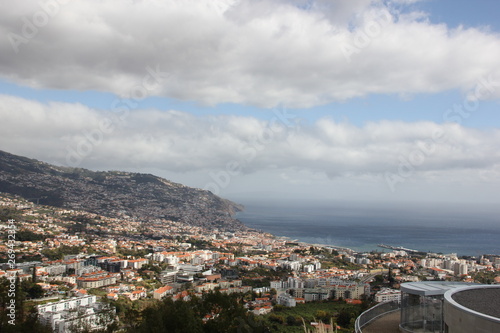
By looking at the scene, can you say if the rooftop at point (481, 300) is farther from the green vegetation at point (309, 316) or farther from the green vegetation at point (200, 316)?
the green vegetation at point (309, 316)

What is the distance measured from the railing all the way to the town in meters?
4.54

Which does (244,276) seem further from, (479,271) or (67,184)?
(67,184)

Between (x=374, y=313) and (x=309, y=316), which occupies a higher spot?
(x=374, y=313)

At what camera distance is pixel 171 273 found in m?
24.3

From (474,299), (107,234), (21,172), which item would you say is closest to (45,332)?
(474,299)

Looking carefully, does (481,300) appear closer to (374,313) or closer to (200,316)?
(374,313)

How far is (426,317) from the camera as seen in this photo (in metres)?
4.85

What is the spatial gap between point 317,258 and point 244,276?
9789 mm

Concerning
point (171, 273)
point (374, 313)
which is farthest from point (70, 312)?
point (171, 273)

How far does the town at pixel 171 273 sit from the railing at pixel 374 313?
4.54m

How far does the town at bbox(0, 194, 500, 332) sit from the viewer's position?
591 inches

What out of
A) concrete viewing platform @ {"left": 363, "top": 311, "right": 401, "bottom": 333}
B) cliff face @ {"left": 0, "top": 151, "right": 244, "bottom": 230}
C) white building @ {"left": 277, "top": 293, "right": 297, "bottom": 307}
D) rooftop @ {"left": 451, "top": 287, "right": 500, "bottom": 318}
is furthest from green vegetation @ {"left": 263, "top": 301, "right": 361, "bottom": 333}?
cliff face @ {"left": 0, "top": 151, "right": 244, "bottom": 230}

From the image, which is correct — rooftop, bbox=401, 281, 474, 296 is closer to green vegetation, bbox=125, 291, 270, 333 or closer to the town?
green vegetation, bbox=125, 291, 270, 333

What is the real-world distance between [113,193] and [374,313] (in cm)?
7070
